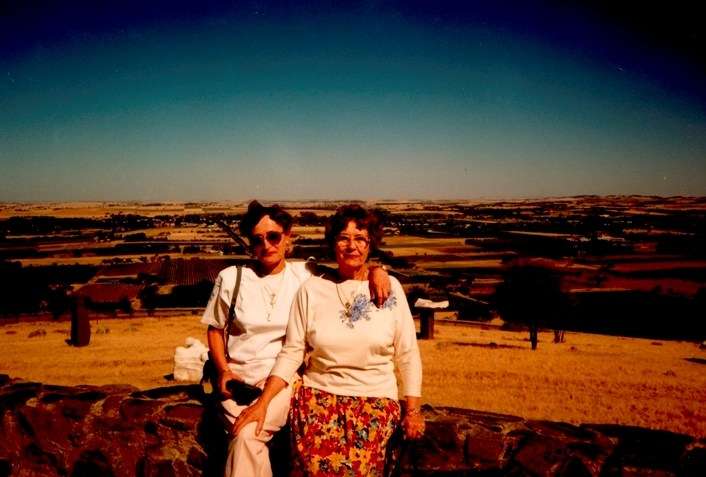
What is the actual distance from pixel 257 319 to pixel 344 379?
670 mm

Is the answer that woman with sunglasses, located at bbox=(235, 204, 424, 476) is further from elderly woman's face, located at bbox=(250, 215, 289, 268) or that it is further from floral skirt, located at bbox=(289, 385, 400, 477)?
elderly woman's face, located at bbox=(250, 215, 289, 268)

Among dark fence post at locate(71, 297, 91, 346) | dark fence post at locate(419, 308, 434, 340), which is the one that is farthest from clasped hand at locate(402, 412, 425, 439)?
dark fence post at locate(71, 297, 91, 346)

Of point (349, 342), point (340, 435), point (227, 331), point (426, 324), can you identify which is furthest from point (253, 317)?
point (426, 324)

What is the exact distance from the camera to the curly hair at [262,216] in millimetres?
2959

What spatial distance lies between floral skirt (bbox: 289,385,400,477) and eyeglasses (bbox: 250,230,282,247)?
1.02 metres

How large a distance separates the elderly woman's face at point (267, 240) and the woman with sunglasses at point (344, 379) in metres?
0.39

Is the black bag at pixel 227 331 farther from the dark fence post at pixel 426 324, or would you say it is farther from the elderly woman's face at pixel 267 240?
the dark fence post at pixel 426 324

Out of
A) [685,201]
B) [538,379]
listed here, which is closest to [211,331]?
[538,379]

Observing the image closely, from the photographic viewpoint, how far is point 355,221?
2.77 metres

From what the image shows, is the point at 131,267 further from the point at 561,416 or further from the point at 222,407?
the point at 222,407

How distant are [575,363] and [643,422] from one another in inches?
235

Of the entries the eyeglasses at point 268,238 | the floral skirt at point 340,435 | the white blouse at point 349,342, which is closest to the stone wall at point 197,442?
the floral skirt at point 340,435

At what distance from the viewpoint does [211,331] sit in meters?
2.88

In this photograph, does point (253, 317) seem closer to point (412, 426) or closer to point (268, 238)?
point (268, 238)
